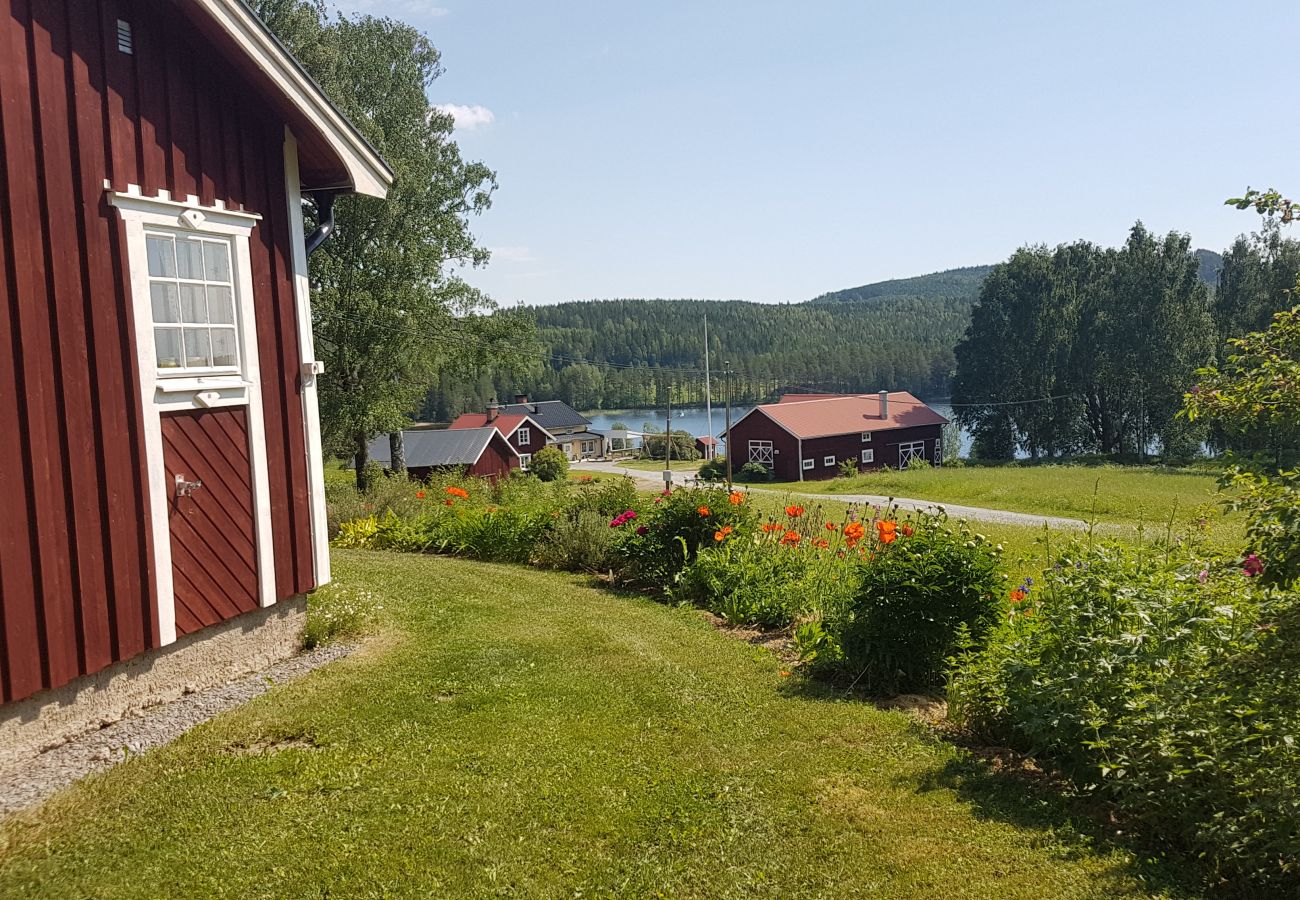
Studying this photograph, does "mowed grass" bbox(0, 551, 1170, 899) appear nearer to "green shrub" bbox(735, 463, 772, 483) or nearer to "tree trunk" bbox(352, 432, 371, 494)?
"tree trunk" bbox(352, 432, 371, 494)

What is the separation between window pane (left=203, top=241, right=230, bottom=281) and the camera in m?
6.31

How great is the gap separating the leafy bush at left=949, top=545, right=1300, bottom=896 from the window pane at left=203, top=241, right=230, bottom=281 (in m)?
5.78

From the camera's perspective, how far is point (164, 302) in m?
5.98

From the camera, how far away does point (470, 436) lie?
1727 inches

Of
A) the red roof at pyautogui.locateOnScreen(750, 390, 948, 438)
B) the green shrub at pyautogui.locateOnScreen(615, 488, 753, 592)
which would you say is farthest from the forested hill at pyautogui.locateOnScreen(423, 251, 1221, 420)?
the green shrub at pyautogui.locateOnScreen(615, 488, 753, 592)

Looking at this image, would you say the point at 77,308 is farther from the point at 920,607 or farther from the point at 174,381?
the point at 920,607

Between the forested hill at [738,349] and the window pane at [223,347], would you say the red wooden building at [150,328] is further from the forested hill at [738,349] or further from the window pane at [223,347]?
the forested hill at [738,349]

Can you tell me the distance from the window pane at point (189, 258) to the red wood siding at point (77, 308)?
0.35 metres

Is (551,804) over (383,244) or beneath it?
beneath

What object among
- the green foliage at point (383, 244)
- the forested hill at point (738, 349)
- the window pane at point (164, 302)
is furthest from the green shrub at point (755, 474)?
the forested hill at point (738, 349)

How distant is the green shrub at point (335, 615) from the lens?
7.41m

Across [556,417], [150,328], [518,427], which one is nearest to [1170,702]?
[150,328]

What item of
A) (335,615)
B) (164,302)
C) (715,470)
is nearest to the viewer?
(164,302)

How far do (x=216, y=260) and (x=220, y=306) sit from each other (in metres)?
0.33
